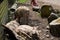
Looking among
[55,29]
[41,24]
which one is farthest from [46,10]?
[55,29]

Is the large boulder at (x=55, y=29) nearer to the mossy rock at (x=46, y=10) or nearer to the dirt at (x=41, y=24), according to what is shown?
the dirt at (x=41, y=24)

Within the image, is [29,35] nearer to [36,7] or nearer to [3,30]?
[3,30]

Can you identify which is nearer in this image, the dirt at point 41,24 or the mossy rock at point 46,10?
the dirt at point 41,24

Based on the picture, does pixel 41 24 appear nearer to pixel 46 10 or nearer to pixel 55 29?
pixel 46 10

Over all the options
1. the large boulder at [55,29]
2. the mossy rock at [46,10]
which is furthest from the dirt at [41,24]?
the mossy rock at [46,10]

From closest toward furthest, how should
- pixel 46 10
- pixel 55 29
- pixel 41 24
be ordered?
pixel 55 29 < pixel 41 24 < pixel 46 10

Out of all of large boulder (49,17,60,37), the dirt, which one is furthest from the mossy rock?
large boulder (49,17,60,37)

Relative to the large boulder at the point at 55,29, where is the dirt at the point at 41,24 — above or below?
below

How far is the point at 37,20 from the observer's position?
1057 cm

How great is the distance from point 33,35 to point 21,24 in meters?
1.54

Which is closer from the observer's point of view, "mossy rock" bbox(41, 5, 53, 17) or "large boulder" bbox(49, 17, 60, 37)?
"large boulder" bbox(49, 17, 60, 37)

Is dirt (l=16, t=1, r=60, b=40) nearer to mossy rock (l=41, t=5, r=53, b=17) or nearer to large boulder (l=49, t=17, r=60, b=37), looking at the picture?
large boulder (l=49, t=17, r=60, b=37)

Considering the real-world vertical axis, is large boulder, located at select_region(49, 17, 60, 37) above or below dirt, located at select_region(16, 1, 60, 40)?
above

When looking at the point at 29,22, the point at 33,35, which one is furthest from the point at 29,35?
the point at 29,22
